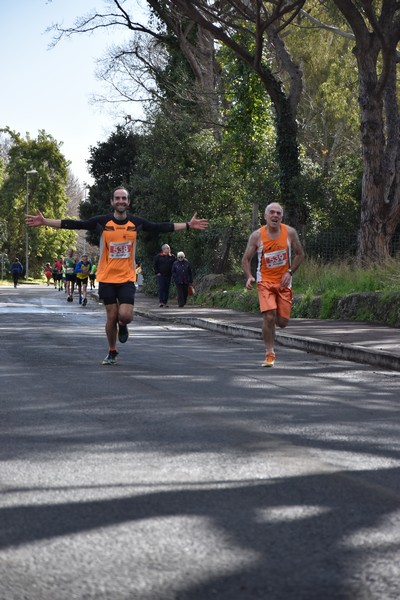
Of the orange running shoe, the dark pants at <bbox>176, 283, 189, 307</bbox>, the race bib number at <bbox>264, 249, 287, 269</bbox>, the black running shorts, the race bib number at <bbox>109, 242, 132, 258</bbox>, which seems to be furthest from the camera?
the dark pants at <bbox>176, 283, 189, 307</bbox>

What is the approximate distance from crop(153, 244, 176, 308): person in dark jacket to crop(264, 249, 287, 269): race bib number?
60.6 ft

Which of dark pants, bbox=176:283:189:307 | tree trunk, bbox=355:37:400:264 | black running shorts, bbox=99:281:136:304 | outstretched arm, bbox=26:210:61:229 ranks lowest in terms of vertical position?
dark pants, bbox=176:283:189:307

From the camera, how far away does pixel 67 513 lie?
4.78m

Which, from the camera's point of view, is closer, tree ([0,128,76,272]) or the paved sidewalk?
the paved sidewalk

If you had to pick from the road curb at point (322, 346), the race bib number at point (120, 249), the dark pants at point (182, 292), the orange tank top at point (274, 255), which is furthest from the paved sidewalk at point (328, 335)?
the dark pants at point (182, 292)

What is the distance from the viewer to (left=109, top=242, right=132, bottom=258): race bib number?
12.2 meters

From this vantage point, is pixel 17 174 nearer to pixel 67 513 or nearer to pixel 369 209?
pixel 369 209

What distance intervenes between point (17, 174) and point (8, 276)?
10564mm

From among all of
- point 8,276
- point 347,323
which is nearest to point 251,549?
point 347,323

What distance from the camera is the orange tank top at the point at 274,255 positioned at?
1271 centimetres

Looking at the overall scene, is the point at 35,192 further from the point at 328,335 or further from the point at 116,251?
the point at 116,251

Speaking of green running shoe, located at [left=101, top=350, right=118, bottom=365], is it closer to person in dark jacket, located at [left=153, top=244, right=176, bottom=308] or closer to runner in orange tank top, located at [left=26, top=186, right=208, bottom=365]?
runner in orange tank top, located at [left=26, top=186, right=208, bottom=365]

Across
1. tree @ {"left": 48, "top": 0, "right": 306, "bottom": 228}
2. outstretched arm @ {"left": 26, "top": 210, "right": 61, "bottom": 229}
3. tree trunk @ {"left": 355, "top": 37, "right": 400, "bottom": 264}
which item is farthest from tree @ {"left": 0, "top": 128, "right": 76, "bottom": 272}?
outstretched arm @ {"left": 26, "top": 210, "right": 61, "bottom": 229}

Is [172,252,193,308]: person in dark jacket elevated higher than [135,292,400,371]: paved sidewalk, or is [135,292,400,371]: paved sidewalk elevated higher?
[172,252,193,308]: person in dark jacket
